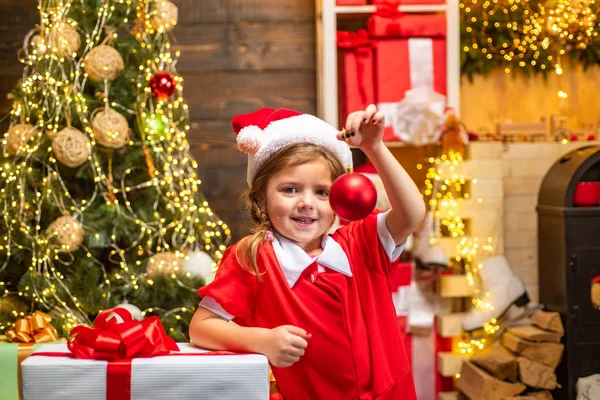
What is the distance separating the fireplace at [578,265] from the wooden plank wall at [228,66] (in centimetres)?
116

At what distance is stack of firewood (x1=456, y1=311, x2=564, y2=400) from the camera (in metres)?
2.75

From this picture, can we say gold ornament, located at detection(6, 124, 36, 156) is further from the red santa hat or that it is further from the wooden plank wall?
the red santa hat

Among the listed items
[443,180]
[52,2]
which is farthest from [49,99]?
[443,180]

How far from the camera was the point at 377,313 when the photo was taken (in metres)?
1.42

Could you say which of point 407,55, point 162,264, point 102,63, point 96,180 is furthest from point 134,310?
point 407,55

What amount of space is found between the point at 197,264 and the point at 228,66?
108cm

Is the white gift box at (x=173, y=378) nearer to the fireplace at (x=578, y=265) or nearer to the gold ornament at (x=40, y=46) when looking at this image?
the gold ornament at (x=40, y=46)

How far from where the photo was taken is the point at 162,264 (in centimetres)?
261

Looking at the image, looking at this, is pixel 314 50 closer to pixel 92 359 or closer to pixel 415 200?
pixel 415 200

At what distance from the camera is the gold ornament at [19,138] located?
8.36 ft

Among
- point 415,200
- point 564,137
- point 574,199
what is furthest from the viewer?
point 564,137

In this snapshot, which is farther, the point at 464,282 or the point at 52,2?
the point at 464,282

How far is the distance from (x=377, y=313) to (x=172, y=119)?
1.50 meters

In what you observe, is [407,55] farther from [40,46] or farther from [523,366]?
[40,46]
